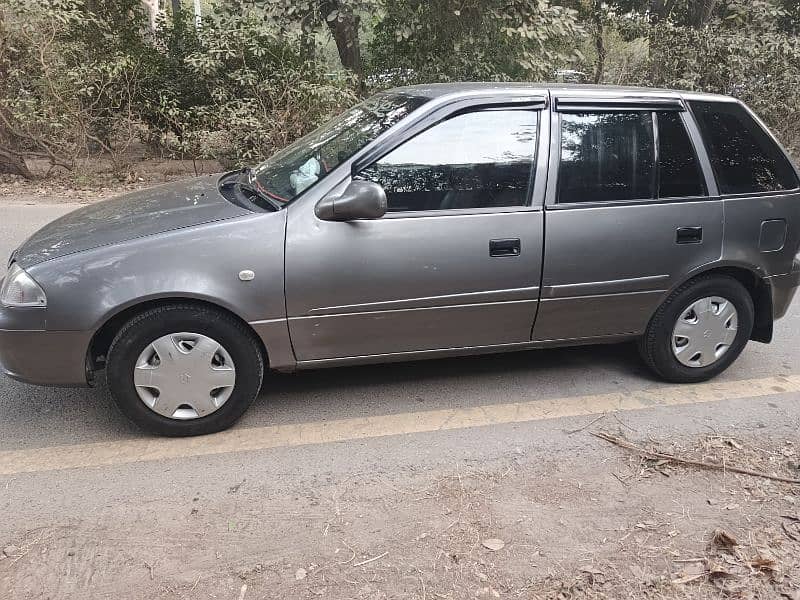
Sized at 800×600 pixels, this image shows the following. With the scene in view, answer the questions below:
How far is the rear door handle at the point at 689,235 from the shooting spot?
3693mm

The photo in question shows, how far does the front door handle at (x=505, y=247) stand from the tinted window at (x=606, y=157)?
361mm

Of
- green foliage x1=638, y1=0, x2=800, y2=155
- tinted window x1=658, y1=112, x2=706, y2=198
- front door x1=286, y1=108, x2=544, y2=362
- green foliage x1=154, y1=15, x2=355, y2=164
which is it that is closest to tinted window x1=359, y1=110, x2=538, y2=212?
front door x1=286, y1=108, x2=544, y2=362

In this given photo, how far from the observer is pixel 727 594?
240cm

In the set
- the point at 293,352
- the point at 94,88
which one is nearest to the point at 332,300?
the point at 293,352

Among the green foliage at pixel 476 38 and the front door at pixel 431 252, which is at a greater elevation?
the green foliage at pixel 476 38

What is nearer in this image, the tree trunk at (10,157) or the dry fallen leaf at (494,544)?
the dry fallen leaf at (494,544)

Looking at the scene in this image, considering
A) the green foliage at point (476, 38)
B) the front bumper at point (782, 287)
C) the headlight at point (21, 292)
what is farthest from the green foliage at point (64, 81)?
the front bumper at point (782, 287)

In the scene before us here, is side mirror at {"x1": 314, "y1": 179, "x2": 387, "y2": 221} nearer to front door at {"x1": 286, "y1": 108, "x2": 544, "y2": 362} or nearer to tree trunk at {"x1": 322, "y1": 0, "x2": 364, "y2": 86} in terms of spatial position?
front door at {"x1": 286, "y1": 108, "x2": 544, "y2": 362}

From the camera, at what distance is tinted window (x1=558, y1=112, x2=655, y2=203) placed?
11.7 ft

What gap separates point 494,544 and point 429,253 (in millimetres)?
1398

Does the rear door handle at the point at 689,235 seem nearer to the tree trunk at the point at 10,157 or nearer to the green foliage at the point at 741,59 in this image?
the green foliage at the point at 741,59

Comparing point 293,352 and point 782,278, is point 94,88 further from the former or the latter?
point 782,278

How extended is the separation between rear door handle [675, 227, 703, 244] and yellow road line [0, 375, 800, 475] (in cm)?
91

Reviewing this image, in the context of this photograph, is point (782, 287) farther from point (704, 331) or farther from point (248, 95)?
point (248, 95)
